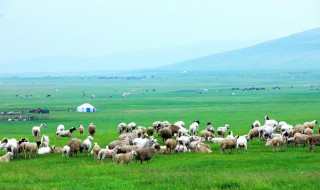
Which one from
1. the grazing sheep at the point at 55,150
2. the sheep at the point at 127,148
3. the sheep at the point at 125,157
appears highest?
the sheep at the point at 127,148

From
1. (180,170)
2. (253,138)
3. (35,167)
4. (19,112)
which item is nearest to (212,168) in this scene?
(180,170)

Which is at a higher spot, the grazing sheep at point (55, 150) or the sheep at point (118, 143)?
the sheep at point (118, 143)

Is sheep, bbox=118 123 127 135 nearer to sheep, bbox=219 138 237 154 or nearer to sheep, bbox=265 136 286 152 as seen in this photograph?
sheep, bbox=219 138 237 154

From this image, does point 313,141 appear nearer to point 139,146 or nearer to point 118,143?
point 139,146

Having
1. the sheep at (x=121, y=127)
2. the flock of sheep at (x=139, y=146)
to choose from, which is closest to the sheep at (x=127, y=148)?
the flock of sheep at (x=139, y=146)

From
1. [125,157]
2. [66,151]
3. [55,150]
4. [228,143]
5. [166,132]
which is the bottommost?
[55,150]

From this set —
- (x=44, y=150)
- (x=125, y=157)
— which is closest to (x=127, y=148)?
(x=125, y=157)

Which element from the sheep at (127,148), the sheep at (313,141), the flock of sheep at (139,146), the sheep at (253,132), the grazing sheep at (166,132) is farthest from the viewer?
the sheep at (253,132)

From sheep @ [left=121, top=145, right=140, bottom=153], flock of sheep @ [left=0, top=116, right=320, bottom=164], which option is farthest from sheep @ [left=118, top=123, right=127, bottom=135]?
sheep @ [left=121, top=145, right=140, bottom=153]

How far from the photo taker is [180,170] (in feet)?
66.1

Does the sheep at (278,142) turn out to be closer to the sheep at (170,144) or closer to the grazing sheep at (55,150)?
the sheep at (170,144)

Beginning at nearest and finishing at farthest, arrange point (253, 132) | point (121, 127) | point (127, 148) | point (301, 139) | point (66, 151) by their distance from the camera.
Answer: point (127, 148) < point (66, 151) < point (301, 139) < point (253, 132) < point (121, 127)

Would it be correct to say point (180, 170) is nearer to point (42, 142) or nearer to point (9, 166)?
point (9, 166)

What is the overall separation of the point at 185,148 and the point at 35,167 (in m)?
7.38
